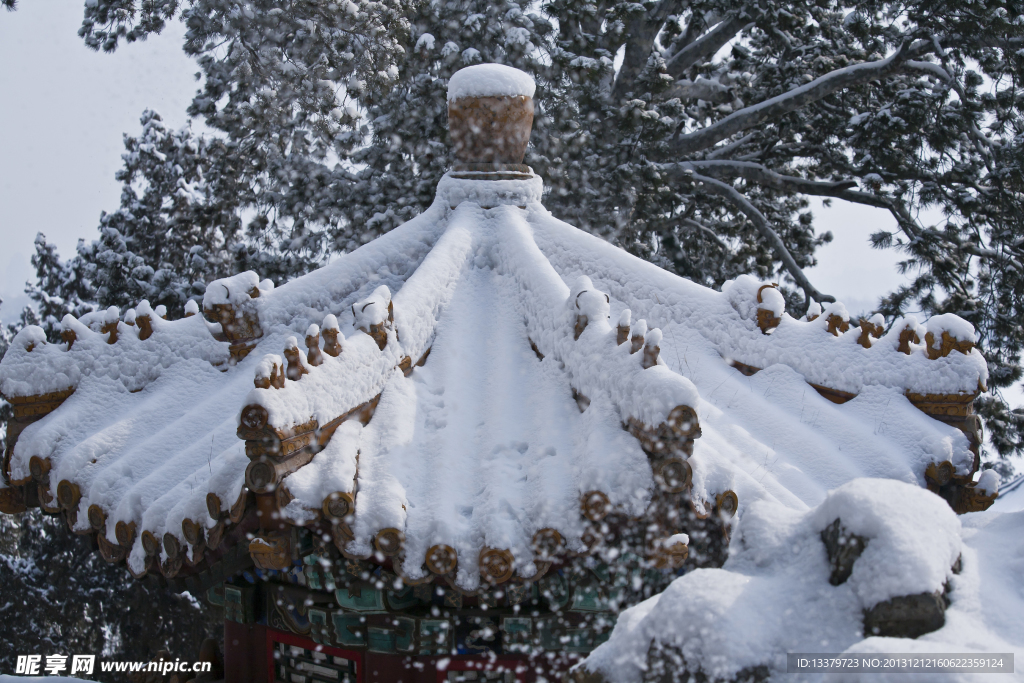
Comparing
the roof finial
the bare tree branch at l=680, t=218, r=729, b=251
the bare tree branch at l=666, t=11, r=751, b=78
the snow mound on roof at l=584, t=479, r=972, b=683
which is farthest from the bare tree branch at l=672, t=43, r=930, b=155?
the snow mound on roof at l=584, t=479, r=972, b=683

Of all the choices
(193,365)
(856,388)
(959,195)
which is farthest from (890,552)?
(959,195)

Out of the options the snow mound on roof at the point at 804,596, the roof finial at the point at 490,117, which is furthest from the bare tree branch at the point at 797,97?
the snow mound on roof at the point at 804,596

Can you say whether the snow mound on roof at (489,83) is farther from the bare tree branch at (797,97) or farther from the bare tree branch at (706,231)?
the bare tree branch at (706,231)

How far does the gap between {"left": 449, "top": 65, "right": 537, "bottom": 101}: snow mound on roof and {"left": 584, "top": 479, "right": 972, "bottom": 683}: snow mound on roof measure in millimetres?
2865

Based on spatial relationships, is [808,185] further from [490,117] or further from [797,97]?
[490,117]

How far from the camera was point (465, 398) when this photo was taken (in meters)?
2.79

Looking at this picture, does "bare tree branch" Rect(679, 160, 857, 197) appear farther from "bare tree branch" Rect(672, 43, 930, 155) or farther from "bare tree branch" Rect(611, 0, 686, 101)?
"bare tree branch" Rect(611, 0, 686, 101)

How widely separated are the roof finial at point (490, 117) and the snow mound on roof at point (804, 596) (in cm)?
286

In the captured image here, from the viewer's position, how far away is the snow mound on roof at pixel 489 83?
379 centimetres

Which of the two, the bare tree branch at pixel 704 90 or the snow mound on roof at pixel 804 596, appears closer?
the snow mound on roof at pixel 804 596

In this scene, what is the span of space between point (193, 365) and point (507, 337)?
1291 mm

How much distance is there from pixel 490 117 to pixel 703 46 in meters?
7.65

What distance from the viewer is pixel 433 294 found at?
124 inches

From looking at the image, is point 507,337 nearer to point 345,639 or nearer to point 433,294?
point 433,294
